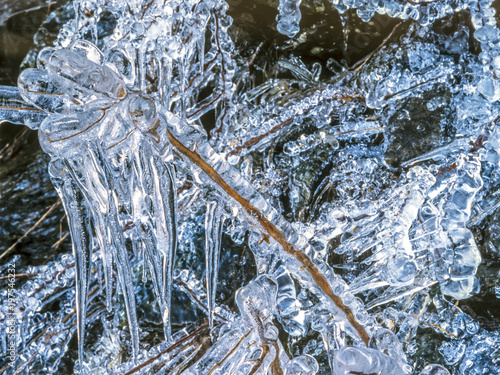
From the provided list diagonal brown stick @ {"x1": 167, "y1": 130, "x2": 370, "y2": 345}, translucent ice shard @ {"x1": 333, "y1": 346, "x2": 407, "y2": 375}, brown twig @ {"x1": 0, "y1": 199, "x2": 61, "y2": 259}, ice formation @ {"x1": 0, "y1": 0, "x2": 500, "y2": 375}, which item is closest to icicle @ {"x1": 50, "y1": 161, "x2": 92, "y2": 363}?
ice formation @ {"x1": 0, "y1": 0, "x2": 500, "y2": 375}

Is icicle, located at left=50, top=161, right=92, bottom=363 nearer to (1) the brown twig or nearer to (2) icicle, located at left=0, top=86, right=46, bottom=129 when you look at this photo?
(2) icicle, located at left=0, top=86, right=46, bottom=129

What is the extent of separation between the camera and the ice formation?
63cm

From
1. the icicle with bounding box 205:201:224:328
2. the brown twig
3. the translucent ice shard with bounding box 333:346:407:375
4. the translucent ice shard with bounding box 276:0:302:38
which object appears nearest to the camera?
the translucent ice shard with bounding box 333:346:407:375

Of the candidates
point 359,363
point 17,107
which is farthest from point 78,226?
point 359,363

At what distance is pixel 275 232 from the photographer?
0.66 meters

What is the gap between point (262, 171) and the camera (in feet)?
3.02

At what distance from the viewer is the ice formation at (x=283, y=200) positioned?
63cm

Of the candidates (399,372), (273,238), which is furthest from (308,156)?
(399,372)

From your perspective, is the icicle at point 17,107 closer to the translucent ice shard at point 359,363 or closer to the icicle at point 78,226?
the icicle at point 78,226

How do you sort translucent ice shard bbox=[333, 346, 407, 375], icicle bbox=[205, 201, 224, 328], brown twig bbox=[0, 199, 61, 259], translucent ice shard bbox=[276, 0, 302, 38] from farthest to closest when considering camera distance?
brown twig bbox=[0, 199, 61, 259] < translucent ice shard bbox=[276, 0, 302, 38] < icicle bbox=[205, 201, 224, 328] < translucent ice shard bbox=[333, 346, 407, 375]

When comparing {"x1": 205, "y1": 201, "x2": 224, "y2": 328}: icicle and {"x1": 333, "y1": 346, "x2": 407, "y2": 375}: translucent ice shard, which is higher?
{"x1": 205, "y1": 201, "x2": 224, "y2": 328}: icicle

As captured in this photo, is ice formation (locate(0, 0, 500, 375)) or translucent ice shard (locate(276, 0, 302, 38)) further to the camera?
translucent ice shard (locate(276, 0, 302, 38))

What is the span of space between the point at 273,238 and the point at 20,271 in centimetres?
60

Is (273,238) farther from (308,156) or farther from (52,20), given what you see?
(52,20)
